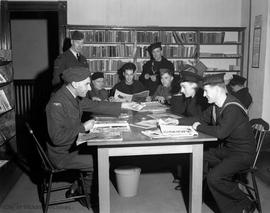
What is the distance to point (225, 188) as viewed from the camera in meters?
3.09

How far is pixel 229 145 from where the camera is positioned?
3211mm

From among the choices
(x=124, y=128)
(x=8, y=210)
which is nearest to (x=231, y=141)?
(x=124, y=128)

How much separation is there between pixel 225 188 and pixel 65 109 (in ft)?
5.06

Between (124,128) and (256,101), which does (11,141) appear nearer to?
(124,128)

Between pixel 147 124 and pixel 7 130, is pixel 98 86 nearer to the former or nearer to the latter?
pixel 7 130

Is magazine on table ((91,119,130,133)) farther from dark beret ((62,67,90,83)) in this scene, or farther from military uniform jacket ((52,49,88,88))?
military uniform jacket ((52,49,88,88))

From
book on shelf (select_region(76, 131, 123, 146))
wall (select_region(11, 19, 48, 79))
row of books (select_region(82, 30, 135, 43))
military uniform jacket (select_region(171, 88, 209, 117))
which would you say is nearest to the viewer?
book on shelf (select_region(76, 131, 123, 146))

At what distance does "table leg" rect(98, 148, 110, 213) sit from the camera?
297 cm

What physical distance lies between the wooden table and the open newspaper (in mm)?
51

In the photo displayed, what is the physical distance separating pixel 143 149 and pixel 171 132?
277 millimetres

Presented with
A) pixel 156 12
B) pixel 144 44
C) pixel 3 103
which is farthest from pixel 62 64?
pixel 156 12

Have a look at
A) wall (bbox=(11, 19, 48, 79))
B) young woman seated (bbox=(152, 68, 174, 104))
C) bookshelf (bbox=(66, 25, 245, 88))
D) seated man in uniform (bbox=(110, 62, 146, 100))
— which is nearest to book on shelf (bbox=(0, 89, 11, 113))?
seated man in uniform (bbox=(110, 62, 146, 100))

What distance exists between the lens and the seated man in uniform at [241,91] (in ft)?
17.2

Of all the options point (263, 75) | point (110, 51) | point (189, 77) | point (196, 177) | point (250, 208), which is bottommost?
point (250, 208)
